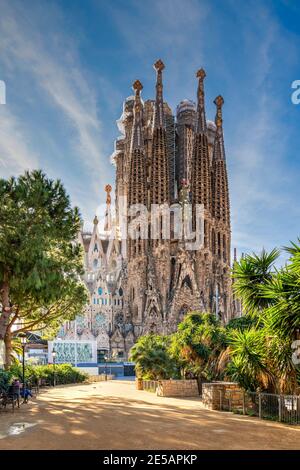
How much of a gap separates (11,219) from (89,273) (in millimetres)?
68258

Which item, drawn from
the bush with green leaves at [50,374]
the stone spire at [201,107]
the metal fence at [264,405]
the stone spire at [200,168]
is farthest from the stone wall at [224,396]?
the stone spire at [201,107]

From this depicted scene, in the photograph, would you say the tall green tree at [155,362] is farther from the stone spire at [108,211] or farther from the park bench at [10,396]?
the stone spire at [108,211]

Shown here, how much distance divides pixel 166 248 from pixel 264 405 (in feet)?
197

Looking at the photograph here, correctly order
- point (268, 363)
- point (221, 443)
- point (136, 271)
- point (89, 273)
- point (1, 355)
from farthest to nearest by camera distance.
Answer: point (89, 273) < point (136, 271) < point (1, 355) < point (268, 363) < point (221, 443)

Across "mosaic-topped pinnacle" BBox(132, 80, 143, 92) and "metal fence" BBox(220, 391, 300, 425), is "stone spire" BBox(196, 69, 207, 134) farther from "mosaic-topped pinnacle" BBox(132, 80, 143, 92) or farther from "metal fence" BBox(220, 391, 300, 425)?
"metal fence" BBox(220, 391, 300, 425)

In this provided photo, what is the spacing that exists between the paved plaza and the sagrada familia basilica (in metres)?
55.9

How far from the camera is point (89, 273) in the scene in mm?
90125

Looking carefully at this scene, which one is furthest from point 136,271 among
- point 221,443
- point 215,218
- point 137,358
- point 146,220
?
point 221,443

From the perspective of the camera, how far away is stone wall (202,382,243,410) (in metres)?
17.1

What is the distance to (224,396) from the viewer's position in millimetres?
17375

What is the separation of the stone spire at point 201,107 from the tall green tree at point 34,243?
186 feet

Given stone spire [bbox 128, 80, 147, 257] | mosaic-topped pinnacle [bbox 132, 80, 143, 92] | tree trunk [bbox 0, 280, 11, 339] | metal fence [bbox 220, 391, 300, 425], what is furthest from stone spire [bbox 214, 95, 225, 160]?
metal fence [bbox 220, 391, 300, 425]

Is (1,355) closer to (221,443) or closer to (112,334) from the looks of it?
(221,443)

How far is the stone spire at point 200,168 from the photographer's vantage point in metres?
78.1
